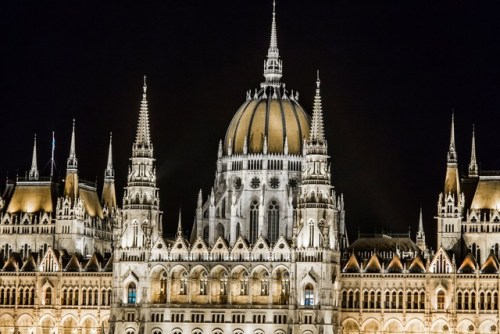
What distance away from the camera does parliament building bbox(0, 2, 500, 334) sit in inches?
6058

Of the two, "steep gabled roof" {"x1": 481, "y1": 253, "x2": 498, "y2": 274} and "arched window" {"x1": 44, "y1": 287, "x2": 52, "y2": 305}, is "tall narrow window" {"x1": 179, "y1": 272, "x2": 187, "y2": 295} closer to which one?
"arched window" {"x1": 44, "y1": 287, "x2": 52, "y2": 305}

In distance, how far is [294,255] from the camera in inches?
6043

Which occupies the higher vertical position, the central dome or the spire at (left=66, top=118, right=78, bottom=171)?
the central dome

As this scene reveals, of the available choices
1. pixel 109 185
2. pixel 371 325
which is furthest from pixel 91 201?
pixel 371 325

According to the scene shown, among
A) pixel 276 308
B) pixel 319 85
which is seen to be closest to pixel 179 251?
pixel 276 308

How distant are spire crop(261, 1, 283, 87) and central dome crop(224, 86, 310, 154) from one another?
146 centimetres

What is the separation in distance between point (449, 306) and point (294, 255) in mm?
15738

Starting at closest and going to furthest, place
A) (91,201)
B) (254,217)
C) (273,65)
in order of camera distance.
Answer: (254,217)
(273,65)
(91,201)

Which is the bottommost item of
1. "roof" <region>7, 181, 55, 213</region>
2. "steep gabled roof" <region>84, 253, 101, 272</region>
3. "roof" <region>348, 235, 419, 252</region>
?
"steep gabled roof" <region>84, 253, 101, 272</region>

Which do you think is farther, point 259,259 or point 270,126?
point 270,126

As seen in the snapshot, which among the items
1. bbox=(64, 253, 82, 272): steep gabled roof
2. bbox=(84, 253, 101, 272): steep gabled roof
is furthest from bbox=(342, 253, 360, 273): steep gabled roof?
bbox=(64, 253, 82, 272): steep gabled roof

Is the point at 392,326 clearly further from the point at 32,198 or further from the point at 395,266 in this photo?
the point at 32,198

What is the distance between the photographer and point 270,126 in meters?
174

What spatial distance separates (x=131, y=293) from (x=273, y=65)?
1301 inches
